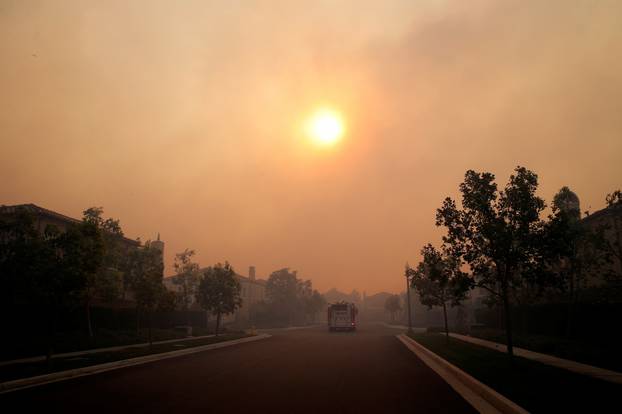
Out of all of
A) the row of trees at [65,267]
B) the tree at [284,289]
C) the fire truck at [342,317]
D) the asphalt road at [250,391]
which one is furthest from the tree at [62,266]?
the tree at [284,289]

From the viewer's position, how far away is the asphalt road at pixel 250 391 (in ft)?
31.2

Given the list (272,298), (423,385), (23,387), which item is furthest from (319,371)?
(272,298)

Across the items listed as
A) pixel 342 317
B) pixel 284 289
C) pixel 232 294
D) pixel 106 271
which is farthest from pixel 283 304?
pixel 106 271

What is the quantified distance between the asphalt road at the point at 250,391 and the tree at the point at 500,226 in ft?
15.1

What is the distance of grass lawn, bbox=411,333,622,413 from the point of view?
29.2 ft

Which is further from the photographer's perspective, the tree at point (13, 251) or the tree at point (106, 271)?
the tree at point (106, 271)

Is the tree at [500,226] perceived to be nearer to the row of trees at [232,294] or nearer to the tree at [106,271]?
the tree at [106,271]

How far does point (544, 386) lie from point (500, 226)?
5.99m

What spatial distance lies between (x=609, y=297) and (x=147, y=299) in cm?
2403

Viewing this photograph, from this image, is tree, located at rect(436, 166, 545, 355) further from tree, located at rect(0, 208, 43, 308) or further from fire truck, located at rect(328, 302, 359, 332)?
fire truck, located at rect(328, 302, 359, 332)

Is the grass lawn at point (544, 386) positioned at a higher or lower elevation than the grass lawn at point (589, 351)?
higher

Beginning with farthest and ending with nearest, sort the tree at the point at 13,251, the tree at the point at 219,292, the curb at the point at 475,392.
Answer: the tree at the point at 219,292 → the tree at the point at 13,251 → the curb at the point at 475,392

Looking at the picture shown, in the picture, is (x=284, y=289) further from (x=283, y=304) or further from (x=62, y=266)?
(x=62, y=266)

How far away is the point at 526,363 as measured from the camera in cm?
1620
